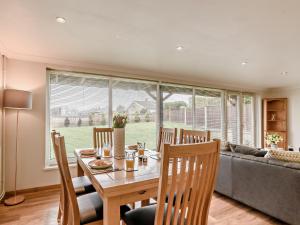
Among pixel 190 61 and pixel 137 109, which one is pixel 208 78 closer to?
pixel 190 61

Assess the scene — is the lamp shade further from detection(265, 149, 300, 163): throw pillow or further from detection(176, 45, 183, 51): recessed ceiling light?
detection(265, 149, 300, 163): throw pillow

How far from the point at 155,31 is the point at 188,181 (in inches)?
70.8

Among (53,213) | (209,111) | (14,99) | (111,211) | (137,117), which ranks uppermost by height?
(14,99)

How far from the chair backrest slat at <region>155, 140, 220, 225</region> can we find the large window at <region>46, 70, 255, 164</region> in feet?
9.41

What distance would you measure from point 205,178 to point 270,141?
5476 millimetres

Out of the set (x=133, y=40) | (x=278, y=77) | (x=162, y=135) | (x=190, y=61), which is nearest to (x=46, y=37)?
(x=133, y=40)

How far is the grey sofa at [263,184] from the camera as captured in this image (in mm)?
2025

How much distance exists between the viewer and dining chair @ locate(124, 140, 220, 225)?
98 centimetres

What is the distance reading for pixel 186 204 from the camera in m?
1.08

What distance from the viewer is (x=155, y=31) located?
7.15ft

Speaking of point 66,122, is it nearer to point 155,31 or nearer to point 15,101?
point 15,101

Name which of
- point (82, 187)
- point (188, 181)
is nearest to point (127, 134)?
point (82, 187)

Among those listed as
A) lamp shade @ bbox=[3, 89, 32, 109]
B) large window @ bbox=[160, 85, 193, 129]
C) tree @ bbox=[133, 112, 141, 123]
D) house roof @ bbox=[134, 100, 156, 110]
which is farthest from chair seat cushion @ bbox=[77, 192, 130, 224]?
large window @ bbox=[160, 85, 193, 129]

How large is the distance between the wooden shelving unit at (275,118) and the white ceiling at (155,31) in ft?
10.6
